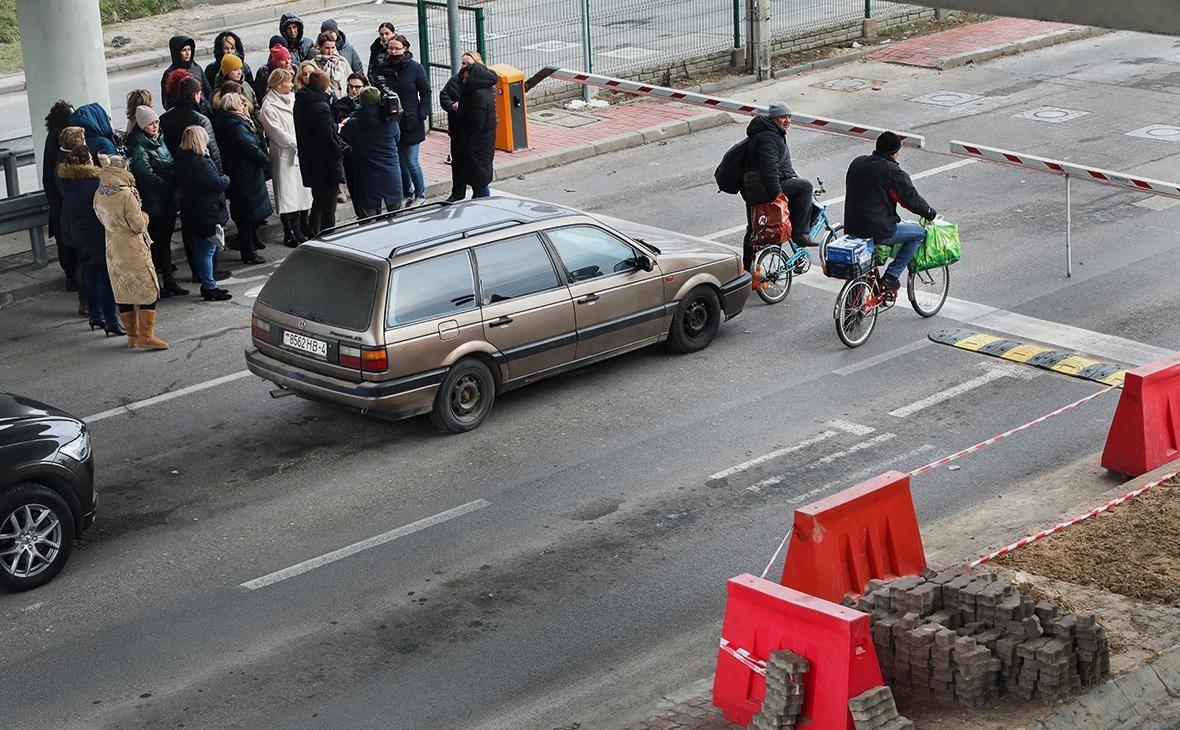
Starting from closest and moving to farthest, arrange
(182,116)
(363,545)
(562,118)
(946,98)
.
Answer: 1. (363,545)
2. (182,116)
3. (562,118)
4. (946,98)

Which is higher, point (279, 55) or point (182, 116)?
point (279, 55)

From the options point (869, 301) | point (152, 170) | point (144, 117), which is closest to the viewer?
point (869, 301)

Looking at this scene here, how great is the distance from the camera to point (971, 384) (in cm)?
1333

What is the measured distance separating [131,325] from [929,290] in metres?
7.24

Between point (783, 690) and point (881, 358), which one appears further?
point (881, 358)

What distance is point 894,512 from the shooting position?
9633 mm

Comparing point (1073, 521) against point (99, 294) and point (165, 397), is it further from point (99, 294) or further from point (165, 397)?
point (99, 294)

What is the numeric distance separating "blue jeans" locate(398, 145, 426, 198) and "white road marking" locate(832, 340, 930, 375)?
→ 255 inches

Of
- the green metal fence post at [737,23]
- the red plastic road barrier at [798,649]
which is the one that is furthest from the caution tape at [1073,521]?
the green metal fence post at [737,23]

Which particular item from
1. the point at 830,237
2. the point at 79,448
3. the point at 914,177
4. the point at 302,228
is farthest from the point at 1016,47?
the point at 79,448

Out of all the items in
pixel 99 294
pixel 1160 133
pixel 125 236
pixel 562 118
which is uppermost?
pixel 125 236

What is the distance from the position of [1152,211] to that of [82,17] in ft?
38.5

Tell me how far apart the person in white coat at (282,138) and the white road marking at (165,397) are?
3.60m

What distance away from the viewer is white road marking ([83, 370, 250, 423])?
13.2 m
